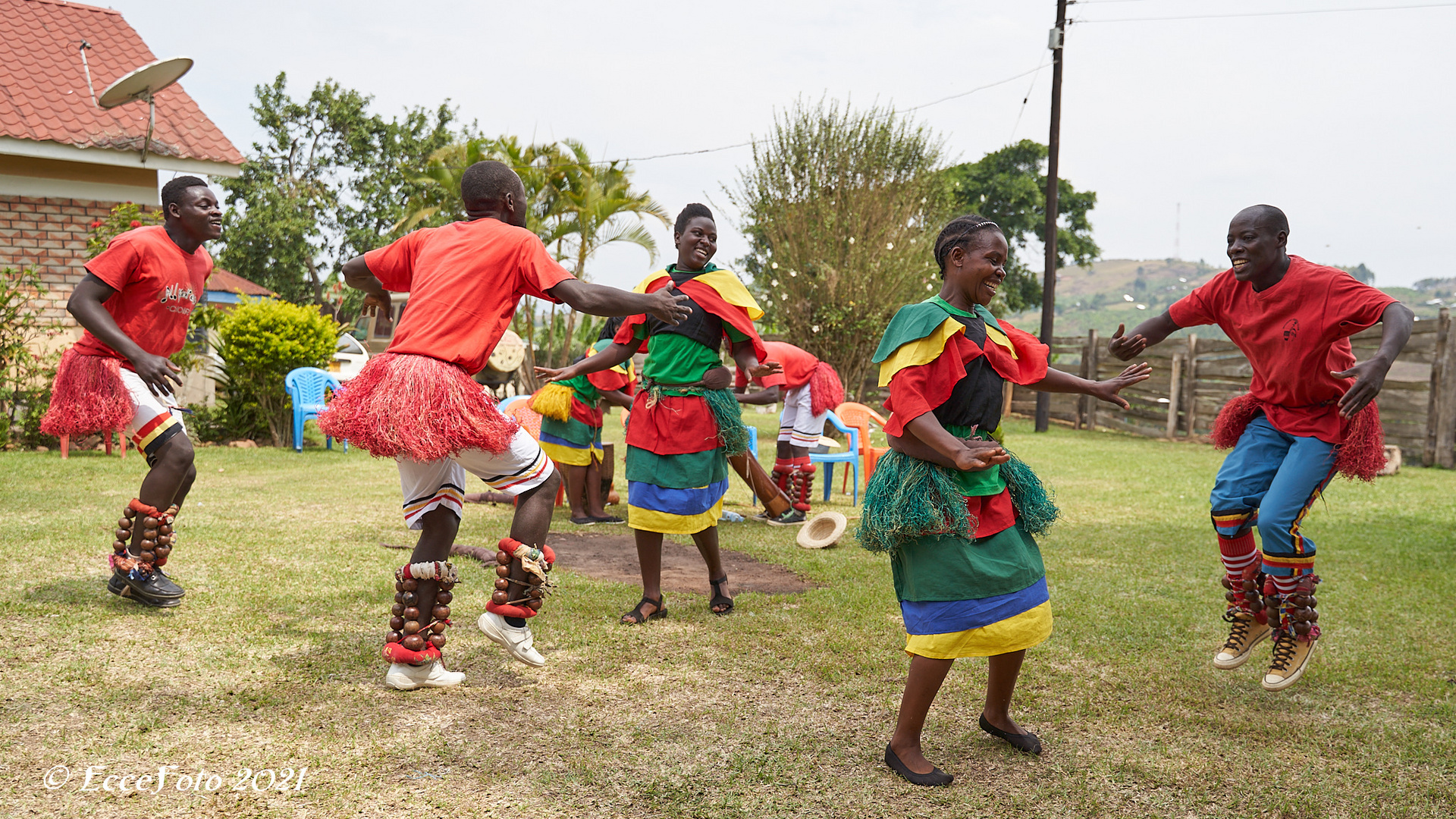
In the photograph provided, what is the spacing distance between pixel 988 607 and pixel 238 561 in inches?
184

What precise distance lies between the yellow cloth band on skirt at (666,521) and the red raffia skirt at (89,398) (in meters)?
2.49

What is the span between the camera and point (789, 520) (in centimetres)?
838

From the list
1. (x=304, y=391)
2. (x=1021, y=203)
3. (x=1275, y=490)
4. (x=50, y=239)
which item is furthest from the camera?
(x=1021, y=203)

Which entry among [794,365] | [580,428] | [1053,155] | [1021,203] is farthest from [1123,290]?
[580,428]

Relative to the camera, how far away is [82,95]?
12109 mm

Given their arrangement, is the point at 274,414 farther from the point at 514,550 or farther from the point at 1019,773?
the point at 1019,773

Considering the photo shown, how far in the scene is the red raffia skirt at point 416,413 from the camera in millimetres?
3598

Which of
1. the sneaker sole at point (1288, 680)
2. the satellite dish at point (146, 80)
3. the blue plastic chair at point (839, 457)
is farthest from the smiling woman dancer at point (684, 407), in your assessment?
the satellite dish at point (146, 80)

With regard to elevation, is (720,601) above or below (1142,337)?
below

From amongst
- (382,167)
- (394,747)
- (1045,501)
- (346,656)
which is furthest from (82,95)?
(382,167)

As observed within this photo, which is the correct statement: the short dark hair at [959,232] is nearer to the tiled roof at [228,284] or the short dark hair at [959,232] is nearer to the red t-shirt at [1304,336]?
the red t-shirt at [1304,336]

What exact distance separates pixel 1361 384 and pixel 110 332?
5221 mm

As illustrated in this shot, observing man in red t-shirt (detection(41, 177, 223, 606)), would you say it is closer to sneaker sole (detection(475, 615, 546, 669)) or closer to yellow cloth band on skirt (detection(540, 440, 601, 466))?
sneaker sole (detection(475, 615, 546, 669))

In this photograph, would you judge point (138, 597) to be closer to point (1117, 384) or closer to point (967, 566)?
point (967, 566)
